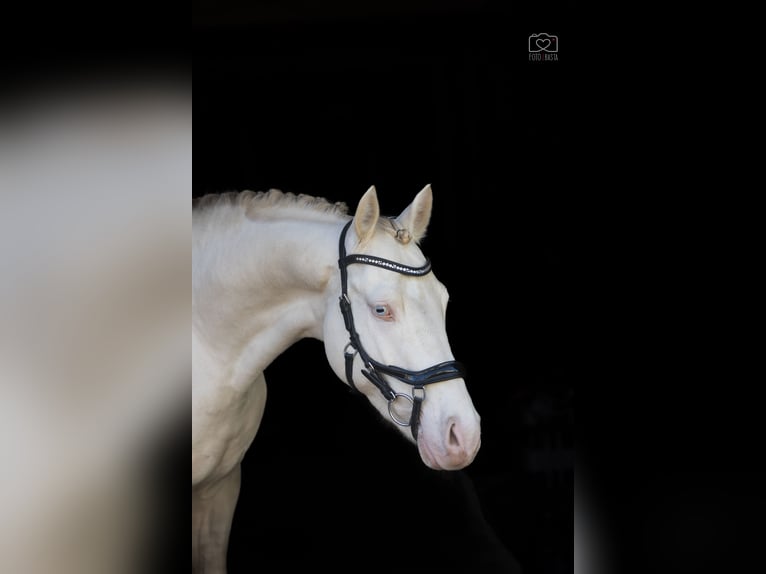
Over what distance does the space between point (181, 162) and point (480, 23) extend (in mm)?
1121

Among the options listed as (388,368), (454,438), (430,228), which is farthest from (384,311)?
(430,228)

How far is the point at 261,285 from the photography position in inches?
89.0

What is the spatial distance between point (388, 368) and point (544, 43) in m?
1.12

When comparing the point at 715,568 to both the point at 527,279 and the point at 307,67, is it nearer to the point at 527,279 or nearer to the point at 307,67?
the point at 527,279

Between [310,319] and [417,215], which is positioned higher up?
[417,215]

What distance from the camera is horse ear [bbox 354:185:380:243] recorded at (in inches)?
81.4

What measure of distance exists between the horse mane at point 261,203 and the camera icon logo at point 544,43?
0.78 meters

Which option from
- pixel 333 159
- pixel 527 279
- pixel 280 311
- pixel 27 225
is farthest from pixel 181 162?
pixel 527 279

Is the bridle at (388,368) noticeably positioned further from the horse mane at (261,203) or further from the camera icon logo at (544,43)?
the camera icon logo at (544,43)

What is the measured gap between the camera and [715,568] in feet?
7.20

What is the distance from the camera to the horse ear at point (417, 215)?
7.17 ft

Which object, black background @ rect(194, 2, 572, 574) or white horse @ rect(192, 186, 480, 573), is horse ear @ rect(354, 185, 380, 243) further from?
black background @ rect(194, 2, 572, 574)

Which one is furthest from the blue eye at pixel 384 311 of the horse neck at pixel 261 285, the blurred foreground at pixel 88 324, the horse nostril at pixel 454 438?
the blurred foreground at pixel 88 324

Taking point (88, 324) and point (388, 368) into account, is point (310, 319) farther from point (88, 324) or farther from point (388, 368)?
point (88, 324)
